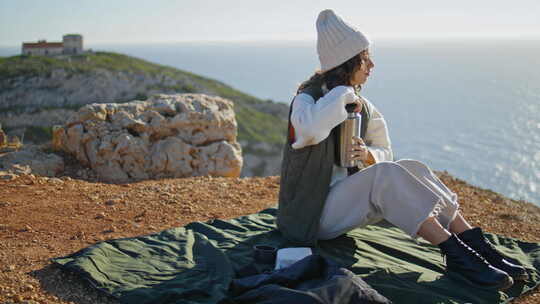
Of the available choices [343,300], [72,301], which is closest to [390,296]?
[343,300]

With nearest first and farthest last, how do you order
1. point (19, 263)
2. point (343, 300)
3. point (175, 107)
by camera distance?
point (343, 300) → point (19, 263) → point (175, 107)

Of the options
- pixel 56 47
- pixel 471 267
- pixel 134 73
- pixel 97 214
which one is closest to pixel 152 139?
pixel 97 214

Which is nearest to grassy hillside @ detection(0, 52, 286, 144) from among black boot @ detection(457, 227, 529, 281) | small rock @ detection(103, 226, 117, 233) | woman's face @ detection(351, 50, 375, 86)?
small rock @ detection(103, 226, 117, 233)

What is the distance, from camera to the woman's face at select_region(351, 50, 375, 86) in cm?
413

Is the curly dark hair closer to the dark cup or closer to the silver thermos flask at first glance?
the silver thermos flask

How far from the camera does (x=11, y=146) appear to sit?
8719mm

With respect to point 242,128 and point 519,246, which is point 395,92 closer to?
point 242,128

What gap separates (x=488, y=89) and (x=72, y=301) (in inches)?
4773

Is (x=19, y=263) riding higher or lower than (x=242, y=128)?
higher

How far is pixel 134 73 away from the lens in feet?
220

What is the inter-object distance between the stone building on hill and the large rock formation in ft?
216

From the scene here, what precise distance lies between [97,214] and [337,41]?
3018mm

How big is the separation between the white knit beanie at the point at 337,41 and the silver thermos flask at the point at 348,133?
38cm

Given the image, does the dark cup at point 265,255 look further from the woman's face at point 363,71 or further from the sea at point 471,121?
the sea at point 471,121
